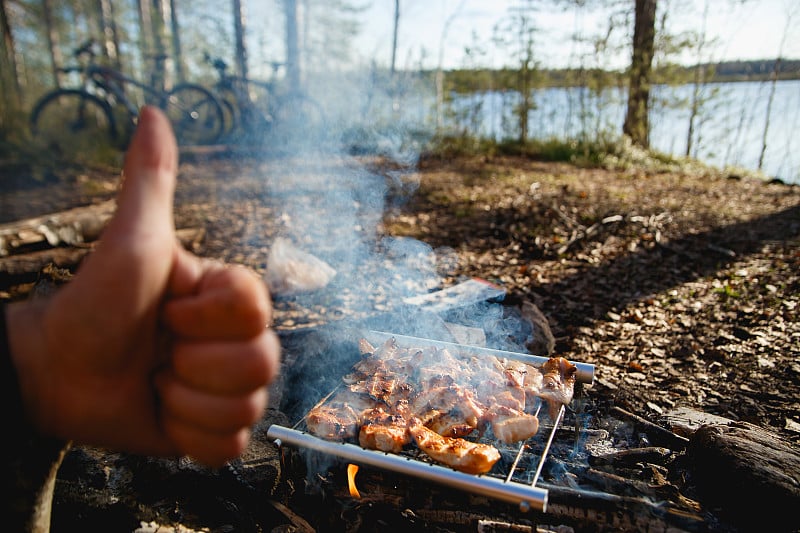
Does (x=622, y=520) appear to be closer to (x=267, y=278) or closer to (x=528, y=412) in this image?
(x=528, y=412)

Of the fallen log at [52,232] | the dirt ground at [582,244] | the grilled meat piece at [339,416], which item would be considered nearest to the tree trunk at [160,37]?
the dirt ground at [582,244]

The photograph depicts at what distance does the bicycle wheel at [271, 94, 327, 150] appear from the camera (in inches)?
494

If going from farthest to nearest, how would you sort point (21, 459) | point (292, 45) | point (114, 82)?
1. point (292, 45)
2. point (114, 82)
3. point (21, 459)

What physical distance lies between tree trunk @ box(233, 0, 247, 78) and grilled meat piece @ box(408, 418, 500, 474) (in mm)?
15046

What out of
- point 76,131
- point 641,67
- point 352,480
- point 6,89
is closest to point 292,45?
point 76,131

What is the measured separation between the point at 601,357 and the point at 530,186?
19.4 ft

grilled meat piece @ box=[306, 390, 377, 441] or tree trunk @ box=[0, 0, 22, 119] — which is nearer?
grilled meat piece @ box=[306, 390, 377, 441]

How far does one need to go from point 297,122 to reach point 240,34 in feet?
14.9

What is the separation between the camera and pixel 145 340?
1044 millimetres

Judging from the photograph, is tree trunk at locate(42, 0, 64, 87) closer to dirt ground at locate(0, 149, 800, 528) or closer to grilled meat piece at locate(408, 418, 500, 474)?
dirt ground at locate(0, 149, 800, 528)

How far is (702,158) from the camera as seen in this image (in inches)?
505

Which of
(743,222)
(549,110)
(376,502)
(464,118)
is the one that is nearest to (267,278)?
(376,502)

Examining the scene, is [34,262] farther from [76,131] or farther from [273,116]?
[273,116]

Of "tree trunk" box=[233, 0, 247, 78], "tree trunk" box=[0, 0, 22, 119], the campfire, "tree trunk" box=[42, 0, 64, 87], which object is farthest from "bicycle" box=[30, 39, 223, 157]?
the campfire
